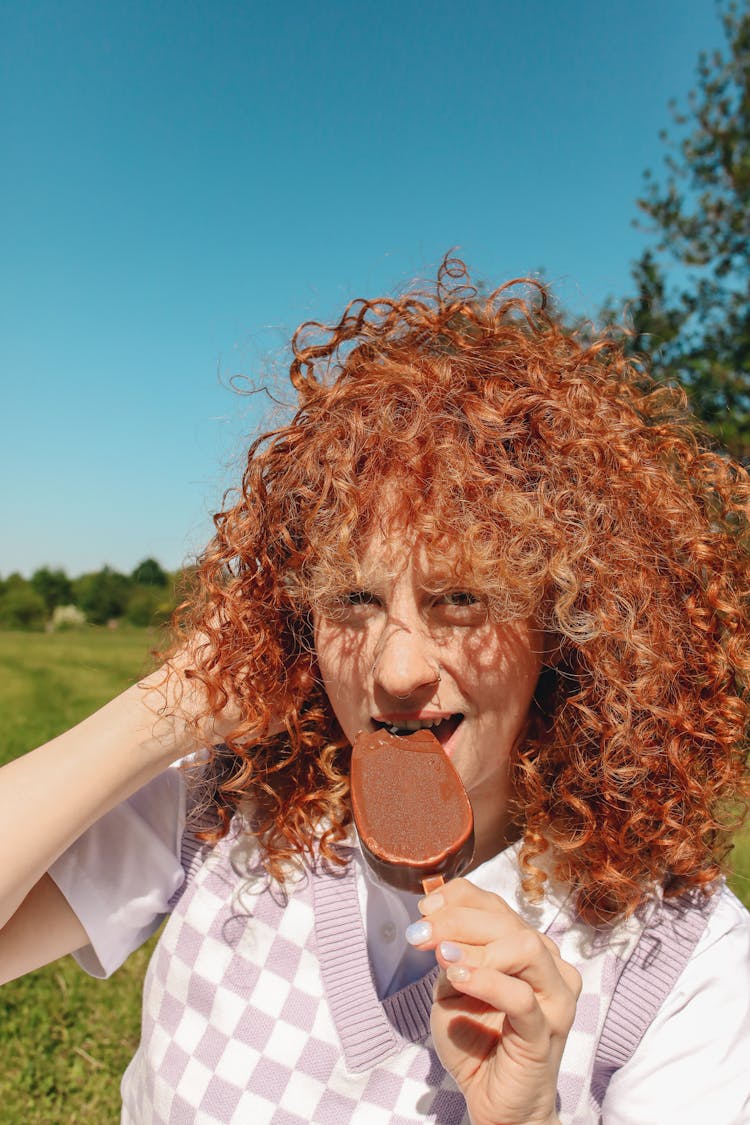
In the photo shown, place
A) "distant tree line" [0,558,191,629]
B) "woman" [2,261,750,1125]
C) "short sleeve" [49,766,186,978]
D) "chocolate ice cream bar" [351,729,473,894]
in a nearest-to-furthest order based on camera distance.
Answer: "chocolate ice cream bar" [351,729,473,894] < "woman" [2,261,750,1125] < "short sleeve" [49,766,186,978] < "distant tree line" [0,558,191,629]

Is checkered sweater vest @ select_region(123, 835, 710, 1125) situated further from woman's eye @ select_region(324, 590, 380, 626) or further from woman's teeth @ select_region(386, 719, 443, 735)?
woman's eye @ select_region(324, 590, 380, 626)

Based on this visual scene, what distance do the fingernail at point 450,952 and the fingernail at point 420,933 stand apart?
0.08 feet

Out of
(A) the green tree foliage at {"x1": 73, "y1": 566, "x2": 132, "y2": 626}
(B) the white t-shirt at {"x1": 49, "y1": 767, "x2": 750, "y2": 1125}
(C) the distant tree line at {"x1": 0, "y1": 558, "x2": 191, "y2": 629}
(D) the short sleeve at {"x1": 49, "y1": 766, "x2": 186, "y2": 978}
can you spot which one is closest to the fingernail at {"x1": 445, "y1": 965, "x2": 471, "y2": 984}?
(B) the white t-shirt at {"x1": 49, "y1": 767, "x2": 750, "y2": 1125}

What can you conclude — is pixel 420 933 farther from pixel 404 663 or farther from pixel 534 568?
pixel 534 568

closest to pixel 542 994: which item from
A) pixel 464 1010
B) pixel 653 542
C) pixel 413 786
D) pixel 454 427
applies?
pixel 464 1010

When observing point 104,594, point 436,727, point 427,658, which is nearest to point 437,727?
point 436,727

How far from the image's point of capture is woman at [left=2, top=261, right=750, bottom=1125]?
151 centimetres

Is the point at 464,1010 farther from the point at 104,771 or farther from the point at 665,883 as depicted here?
the point at 104,771

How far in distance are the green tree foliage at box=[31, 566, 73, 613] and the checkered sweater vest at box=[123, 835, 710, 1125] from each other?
16.3 m

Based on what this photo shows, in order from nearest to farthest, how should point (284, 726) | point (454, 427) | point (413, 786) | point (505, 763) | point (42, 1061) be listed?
1. point (413, 786)
2. point (454, 427)
3. point (505, 763)
4. point (284, 726)
5. point (42, 1061)

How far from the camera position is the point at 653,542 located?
1610 millimetres

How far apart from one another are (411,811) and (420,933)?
A: 29 centimetres

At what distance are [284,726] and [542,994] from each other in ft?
2.40

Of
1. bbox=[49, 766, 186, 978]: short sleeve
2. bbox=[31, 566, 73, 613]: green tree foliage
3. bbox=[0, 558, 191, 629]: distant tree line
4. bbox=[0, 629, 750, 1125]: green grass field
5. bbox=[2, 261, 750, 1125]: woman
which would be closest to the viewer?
bbox=[2, 261, 750, 1125]: woman
